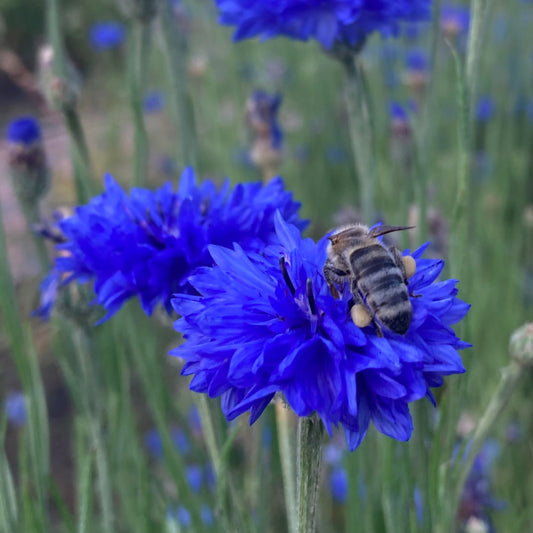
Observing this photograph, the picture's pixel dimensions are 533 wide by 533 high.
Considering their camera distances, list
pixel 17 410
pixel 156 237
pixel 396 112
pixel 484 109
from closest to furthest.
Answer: pixel 156 237 < pixel 396 112 < pixel 17 410 < pixel 484 109

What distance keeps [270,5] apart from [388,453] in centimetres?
49

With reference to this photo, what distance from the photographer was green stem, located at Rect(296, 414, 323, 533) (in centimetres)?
44

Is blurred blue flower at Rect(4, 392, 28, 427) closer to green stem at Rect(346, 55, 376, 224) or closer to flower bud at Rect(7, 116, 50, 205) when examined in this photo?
flower bud at Rect(7, 116, 50, 205)

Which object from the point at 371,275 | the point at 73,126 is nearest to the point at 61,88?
the point at 73,126

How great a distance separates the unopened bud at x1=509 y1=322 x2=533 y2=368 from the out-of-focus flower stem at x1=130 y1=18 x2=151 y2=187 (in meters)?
0.47

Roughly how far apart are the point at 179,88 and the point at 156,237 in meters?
0.31

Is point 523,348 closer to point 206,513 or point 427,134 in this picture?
point 427,134

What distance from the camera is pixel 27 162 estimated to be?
2.98 ft

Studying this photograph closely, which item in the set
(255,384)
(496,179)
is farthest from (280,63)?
(255,384)

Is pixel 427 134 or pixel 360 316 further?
pixel 427 134

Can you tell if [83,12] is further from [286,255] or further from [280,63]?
[286,255]

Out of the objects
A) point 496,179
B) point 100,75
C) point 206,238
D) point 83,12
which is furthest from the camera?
point 83,12

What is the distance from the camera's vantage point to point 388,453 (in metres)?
0.67

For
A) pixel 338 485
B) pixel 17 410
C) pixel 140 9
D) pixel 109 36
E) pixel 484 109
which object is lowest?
pixel 338 485
